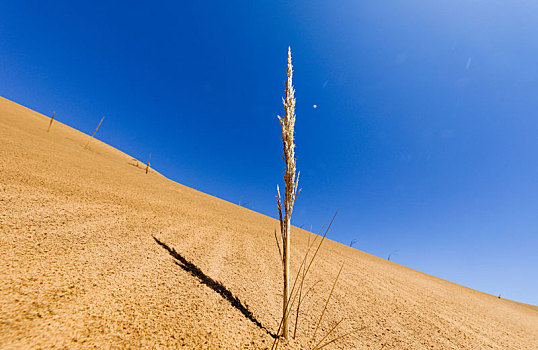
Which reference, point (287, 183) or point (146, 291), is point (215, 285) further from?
point (287, 183)

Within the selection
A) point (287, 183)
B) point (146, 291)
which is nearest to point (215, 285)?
point (146, 291)

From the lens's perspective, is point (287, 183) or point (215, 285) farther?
point (215, 285)

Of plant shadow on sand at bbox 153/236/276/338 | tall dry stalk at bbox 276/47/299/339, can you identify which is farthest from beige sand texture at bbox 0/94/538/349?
tall dry stalk at bbox 276/47/299/339

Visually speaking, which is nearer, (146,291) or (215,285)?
(146,291)

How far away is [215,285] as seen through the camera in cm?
229

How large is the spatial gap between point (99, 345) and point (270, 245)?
15.0 ft

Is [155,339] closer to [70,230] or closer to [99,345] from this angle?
[99,345]

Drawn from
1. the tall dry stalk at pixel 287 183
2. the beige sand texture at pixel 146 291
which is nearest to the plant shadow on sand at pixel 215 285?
the beige sand texture at pixel 146 291

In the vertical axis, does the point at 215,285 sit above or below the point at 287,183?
below

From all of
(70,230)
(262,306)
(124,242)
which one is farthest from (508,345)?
(70,230)

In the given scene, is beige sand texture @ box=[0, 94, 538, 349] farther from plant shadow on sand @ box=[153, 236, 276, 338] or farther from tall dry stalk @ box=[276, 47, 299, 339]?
tall dry stalk @ box=[276, 47, 299, 339]

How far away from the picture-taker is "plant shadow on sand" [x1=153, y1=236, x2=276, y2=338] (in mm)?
1893

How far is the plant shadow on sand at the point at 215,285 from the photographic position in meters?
1.89

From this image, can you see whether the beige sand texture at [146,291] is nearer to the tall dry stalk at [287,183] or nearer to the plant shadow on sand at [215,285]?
the plant shadow on sand at [215,285]
